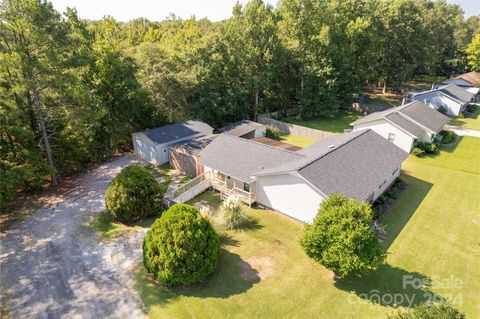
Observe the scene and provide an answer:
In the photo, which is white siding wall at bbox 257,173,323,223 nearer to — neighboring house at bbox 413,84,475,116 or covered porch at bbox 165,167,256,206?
covered porch at bbox 165,167,256,206

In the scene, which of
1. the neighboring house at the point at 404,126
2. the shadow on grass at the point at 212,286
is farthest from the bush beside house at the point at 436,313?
the neighboring house at the point at 404,126

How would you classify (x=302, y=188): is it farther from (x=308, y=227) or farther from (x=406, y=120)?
(x=406, y=120)

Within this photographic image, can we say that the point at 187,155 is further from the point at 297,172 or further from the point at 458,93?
the point at 458,93

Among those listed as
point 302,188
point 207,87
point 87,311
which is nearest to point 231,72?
point 207,87

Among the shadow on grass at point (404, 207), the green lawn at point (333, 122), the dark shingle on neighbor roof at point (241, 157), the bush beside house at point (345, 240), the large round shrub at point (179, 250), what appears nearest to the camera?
the bush beside house at point (345, 240)

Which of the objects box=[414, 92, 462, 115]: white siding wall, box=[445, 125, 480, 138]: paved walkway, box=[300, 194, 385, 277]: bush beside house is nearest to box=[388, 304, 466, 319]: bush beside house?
box=[300, 194, 385, 277]: bush beside house

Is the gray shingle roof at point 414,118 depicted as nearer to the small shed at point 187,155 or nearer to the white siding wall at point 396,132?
the white siding wall at point 396,132
